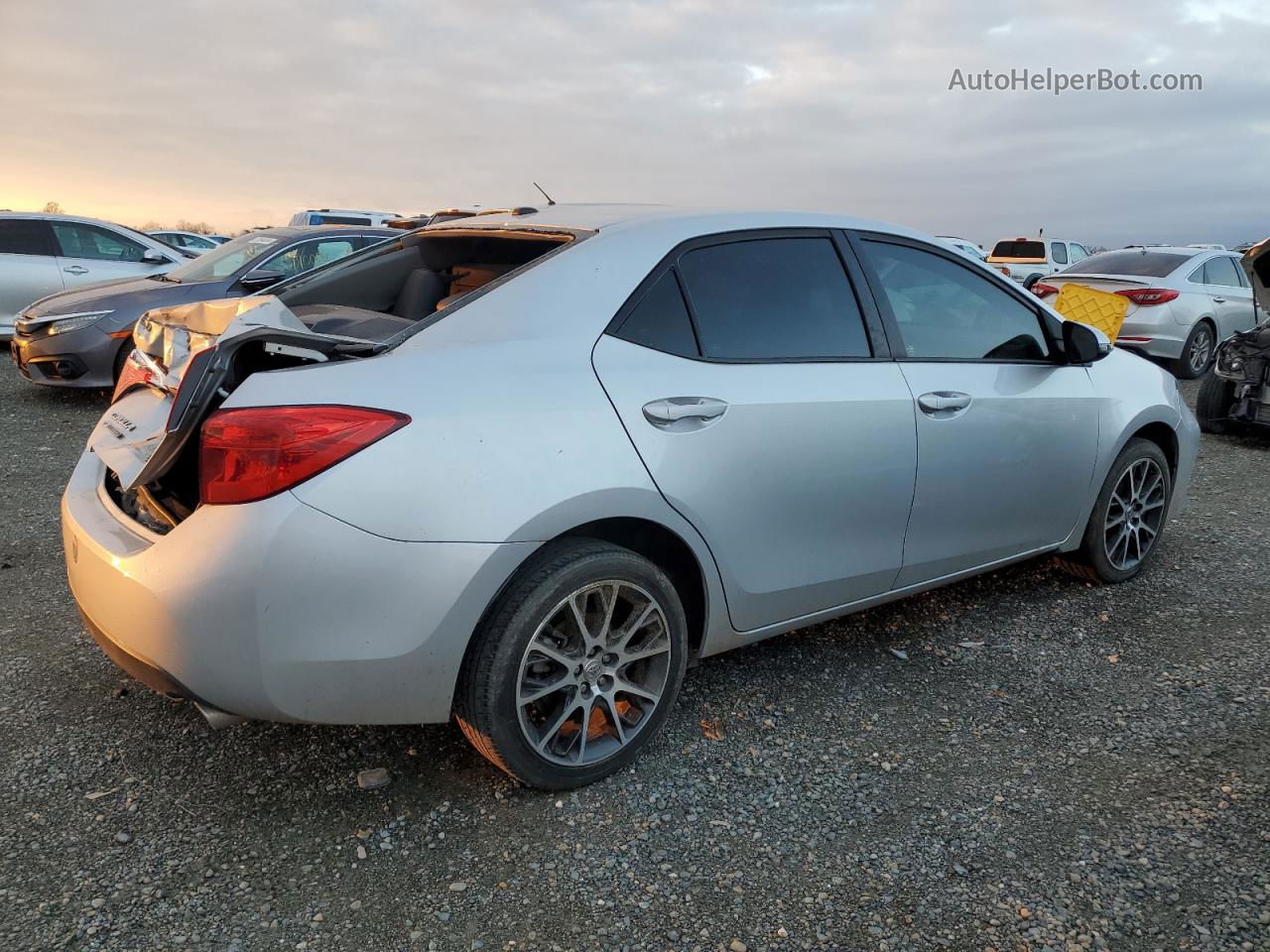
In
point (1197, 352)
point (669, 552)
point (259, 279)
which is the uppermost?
point (259, 279)

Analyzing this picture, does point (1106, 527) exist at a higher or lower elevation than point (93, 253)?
lower

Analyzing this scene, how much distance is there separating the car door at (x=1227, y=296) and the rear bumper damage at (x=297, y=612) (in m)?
12.0

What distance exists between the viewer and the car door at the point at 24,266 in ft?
33.5

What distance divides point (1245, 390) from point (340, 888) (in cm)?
808

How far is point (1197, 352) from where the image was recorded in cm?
1167

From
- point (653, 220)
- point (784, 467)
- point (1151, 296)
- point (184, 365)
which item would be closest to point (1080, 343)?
point (784, 467)

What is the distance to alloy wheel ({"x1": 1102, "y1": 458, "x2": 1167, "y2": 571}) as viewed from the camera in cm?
426

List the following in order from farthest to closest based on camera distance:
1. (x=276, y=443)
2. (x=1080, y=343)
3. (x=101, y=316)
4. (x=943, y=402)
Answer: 1. (x=101, y=316)
2. (x=1080, y=343)
3. (x=943, y=402)
4. (x=276, y=443)

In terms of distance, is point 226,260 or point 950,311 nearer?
point 950,311

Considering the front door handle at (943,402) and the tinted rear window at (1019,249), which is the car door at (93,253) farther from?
the tinted rear window at (1019,249)

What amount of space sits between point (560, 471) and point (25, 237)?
412 inches

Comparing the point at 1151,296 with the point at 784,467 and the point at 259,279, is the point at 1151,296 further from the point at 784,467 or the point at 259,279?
the point at 784,467

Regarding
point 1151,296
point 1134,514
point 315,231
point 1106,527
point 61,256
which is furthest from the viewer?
point 1151,296

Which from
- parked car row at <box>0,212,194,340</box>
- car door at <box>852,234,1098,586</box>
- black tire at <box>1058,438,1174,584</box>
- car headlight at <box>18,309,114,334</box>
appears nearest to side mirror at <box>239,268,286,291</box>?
car headlight at <box>18,309,114,334</box>
